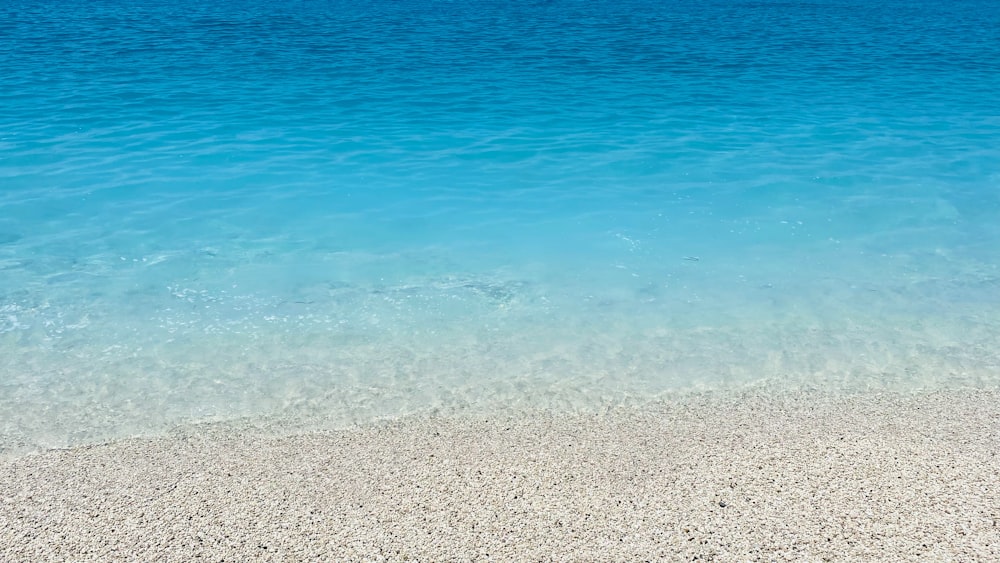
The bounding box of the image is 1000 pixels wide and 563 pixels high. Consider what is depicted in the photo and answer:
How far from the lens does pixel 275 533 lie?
4.54 metres

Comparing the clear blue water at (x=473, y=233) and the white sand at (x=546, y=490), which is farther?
the clear blue water at (x=473, y=233)

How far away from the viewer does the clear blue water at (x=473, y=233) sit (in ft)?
21.1

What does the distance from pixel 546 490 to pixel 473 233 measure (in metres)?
4.88

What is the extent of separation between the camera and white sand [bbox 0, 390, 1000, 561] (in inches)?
175

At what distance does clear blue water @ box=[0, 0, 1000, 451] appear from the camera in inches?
254

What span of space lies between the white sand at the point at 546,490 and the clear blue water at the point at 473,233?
0.45 meters

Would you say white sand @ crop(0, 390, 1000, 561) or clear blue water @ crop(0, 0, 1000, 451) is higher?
white sand @ crop(0, 390, 1000, 561)

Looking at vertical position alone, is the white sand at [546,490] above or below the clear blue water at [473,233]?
above

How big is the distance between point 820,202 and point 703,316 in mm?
3860

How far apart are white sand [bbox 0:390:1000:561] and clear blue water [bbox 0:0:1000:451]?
450 millimetres

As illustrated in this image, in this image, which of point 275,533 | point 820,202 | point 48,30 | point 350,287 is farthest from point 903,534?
point 48,30

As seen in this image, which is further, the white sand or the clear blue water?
the clear blue water

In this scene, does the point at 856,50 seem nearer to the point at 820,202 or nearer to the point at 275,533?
the point at 820,202

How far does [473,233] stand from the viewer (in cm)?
944
